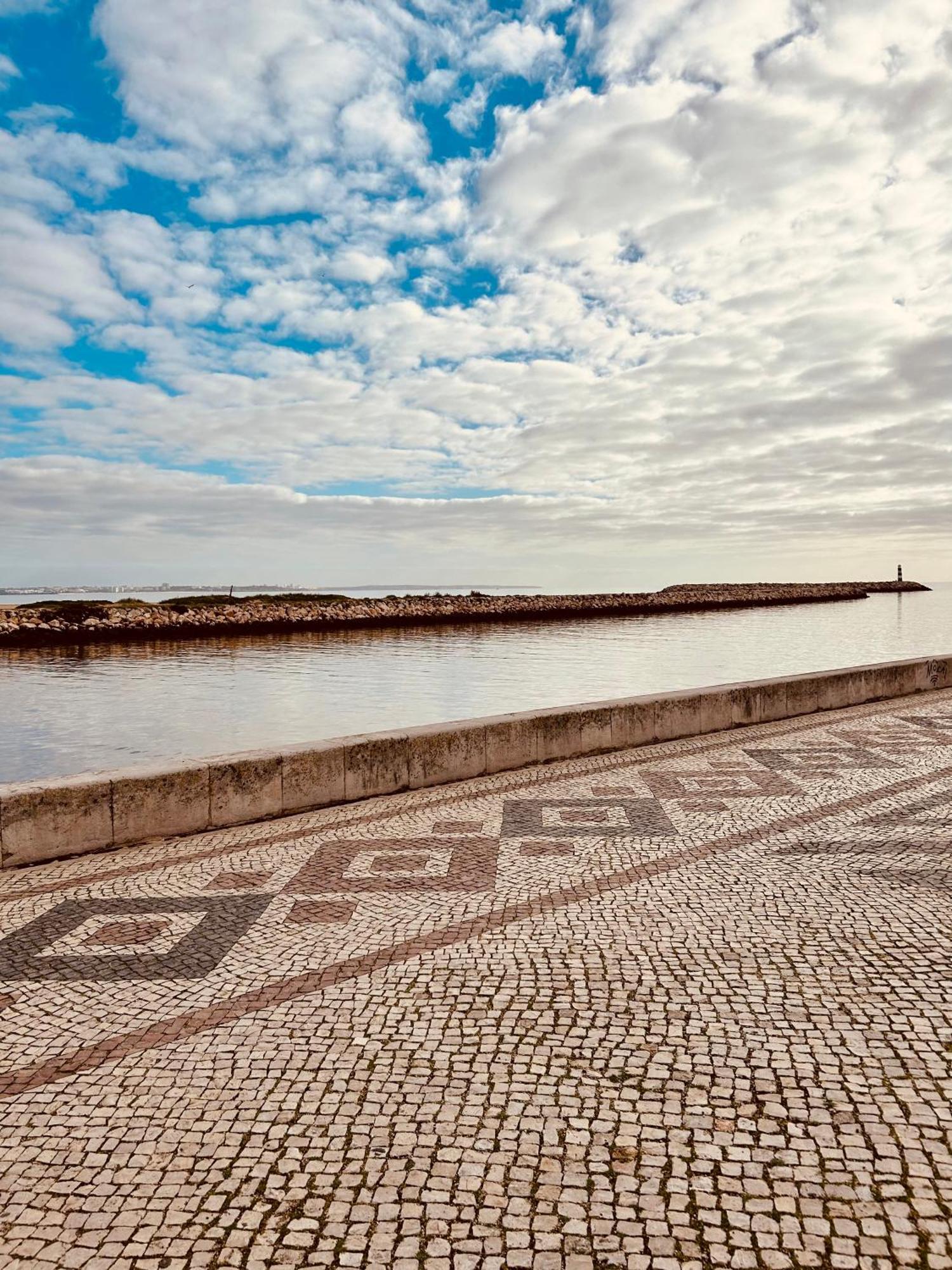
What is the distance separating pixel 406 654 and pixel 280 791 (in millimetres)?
26497

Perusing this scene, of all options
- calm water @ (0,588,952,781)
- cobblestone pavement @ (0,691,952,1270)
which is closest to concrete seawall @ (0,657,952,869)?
cobblestone pavement @ (0,691,952,1270)

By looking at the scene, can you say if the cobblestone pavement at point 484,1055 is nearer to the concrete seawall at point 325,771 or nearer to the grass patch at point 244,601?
the concrete seawall at point 325,771

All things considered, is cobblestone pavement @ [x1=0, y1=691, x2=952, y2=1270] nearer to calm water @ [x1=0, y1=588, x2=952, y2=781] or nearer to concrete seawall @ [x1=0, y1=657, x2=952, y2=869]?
concrete seawall @ [x1=0, y1=657, x2=952, y2=869]

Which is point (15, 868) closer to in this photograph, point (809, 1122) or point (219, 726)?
point (809, 1122)

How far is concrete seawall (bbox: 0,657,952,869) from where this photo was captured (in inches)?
223

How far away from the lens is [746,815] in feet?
21.0

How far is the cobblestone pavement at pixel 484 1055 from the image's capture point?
90.9 inches

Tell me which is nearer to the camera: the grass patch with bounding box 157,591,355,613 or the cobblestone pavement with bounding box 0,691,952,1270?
the cobblestone pavement with bounding box 0,691,952,1270

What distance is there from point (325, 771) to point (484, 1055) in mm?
4047

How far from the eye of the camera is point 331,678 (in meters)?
24.6

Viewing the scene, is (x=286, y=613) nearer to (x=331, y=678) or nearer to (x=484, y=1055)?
(x=331, y=678)

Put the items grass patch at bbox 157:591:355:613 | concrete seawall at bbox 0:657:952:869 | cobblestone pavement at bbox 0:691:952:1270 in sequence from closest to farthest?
cobblestone pavement at bbox 0:691:952:1270, concrete seawall at bbox 0:657:952:869, grass patch at bbox 157:591:355:613

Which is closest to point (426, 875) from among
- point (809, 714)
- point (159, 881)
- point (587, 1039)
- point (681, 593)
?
point (159, 881)

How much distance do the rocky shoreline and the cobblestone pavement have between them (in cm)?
3685
